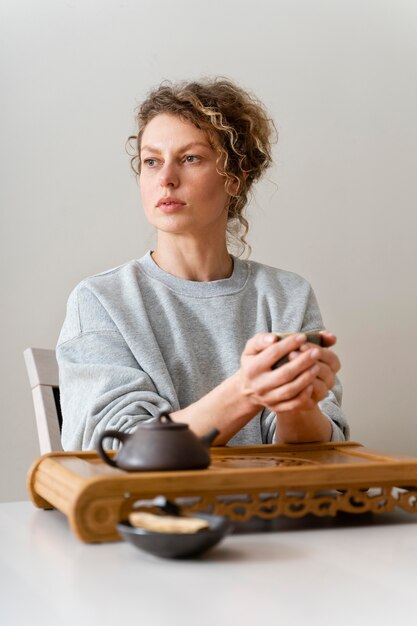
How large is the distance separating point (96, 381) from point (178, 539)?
29.9 inches

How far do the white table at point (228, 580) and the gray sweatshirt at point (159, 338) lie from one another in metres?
0.47

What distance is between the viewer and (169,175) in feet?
6.27

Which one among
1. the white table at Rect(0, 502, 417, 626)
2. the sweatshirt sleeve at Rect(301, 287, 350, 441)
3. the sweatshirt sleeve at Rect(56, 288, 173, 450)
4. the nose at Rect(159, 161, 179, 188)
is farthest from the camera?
the nose at Rect(159, 161, 179, 188)

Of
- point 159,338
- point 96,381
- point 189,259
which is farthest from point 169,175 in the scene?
point 96,381

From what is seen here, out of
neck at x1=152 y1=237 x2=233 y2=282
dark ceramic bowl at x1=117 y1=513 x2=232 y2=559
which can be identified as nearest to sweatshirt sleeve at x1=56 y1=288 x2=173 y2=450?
neck at x1=152 y1=237 x2=233 y2=282

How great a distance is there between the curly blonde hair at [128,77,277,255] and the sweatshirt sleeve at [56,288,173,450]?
42 centimetres

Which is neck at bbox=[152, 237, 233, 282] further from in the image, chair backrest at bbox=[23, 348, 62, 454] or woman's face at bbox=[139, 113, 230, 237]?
chair backrest at bbox=[23, 348, 62, 454]

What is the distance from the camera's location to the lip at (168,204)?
1914 mm

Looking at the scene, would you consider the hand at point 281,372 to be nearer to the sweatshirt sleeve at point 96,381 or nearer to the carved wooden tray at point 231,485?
the carved wooden tray at point 231,485

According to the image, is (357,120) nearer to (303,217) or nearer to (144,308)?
(303,217)

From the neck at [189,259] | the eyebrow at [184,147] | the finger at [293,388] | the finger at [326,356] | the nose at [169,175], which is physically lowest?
the finger at [293,388]

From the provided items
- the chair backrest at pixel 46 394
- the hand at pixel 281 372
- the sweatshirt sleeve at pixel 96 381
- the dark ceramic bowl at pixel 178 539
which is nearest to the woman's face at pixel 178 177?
the sweatshirt sleeve at pixel 96 381

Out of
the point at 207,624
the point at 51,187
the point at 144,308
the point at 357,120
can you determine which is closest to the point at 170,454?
the point at 207,624

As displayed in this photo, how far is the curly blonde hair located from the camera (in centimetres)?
199
